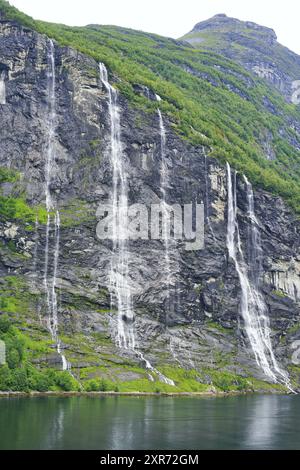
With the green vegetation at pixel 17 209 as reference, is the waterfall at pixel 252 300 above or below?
below

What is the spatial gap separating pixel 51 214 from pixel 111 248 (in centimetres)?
977

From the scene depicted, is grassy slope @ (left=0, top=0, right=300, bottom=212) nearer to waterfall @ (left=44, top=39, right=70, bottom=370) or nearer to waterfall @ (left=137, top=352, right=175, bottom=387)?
waterfall @ (left=44, top=39, right=70, bottom=370)

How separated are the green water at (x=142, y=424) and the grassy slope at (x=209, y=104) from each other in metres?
53.3

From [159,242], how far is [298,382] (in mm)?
27333

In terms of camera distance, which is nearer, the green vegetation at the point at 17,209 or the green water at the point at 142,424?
the green water at the point at 142,424

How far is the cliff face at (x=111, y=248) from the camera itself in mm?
79938

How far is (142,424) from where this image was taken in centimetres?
4634

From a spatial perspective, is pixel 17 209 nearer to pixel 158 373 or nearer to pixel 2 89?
pixel 2 89

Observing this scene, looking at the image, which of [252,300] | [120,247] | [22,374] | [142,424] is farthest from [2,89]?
[142,424]

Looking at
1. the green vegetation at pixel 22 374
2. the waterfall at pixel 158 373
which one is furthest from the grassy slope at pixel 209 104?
the green vegetation at pixel 22 374

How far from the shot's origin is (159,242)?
92500 millimetres

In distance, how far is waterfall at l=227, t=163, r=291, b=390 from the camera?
290 ft

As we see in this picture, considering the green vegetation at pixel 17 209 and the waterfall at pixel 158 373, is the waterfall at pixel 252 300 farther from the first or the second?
the green vegetation at pixel 17 209

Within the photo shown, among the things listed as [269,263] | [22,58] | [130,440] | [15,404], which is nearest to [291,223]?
[269,263]
